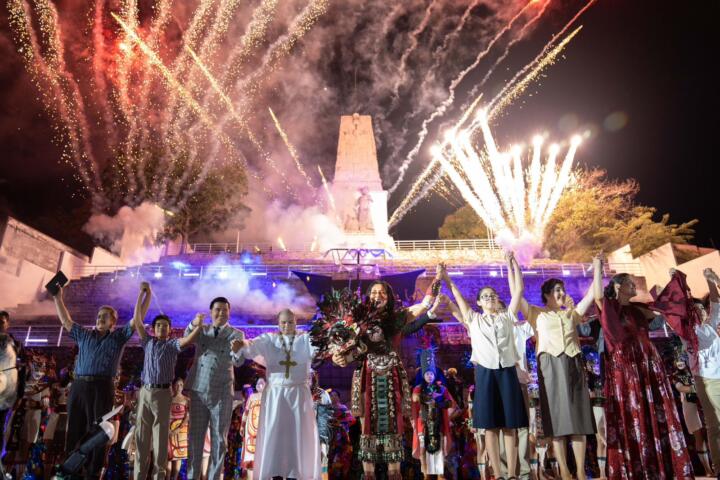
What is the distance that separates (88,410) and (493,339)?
4046 millimetres

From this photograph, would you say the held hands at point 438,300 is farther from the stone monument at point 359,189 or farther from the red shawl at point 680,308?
the stone monument at point 359,189

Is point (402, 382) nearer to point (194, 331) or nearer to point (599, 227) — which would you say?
point (194, 331)

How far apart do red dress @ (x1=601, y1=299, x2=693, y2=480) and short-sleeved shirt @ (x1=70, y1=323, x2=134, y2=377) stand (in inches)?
192

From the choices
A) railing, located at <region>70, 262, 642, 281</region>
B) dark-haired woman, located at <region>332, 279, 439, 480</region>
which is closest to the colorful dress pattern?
dark-haired woman, located at <region>332, 279, 439, 480</region>

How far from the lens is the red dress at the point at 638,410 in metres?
3.96

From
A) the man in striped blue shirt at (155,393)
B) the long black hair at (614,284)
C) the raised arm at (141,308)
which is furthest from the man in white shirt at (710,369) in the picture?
the raised arm at (141,308)

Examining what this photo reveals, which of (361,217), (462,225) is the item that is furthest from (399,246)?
(462,225)

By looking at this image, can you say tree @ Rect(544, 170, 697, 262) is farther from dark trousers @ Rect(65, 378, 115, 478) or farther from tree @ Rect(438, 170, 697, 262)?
dark trousers @ Rect(65, 378, 115, 478)

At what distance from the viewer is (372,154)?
97.8 feet

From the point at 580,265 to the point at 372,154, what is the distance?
1397 cm

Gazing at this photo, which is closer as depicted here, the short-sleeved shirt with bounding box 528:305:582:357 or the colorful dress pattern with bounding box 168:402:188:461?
the short-sleeved shirt with bounding box 528:305:582:357

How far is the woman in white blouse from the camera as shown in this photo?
4137 millimetres

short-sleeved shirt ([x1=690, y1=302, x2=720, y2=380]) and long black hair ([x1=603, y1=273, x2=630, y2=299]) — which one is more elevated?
long black hair ([x1=603, y1=273, x2=630, y2=299])

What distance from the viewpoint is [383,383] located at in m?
4.37
